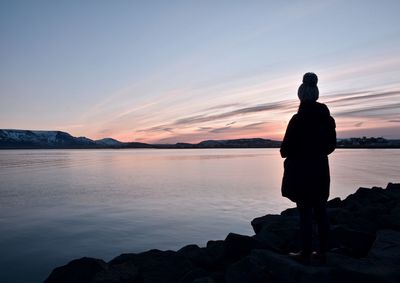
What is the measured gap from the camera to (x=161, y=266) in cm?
688

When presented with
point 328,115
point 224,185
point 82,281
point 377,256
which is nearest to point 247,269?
point 377,256

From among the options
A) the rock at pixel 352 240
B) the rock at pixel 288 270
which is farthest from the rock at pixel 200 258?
the rock at pixel 352 240

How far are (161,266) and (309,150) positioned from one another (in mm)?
3839

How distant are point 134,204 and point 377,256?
13.8 metres

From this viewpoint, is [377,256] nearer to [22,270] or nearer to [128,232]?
[22,270]

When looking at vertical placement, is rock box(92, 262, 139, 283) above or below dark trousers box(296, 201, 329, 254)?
below

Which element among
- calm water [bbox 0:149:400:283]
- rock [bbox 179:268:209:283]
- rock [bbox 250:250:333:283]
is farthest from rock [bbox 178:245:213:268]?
calm water [bbox 0:149:400:283]

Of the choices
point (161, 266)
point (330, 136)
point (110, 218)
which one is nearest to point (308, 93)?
point (330, 136)

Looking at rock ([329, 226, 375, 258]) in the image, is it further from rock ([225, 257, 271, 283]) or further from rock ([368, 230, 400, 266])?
rock ([225, 257, 271, 283])

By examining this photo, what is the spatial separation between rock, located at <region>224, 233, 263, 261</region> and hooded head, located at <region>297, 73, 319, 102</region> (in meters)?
3.39

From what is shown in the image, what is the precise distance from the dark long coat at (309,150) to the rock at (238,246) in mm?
2520

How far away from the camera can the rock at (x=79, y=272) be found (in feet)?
21.0

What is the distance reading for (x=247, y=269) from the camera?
5.32 metres

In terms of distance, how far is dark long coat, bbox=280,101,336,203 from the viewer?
4793 millimetres
